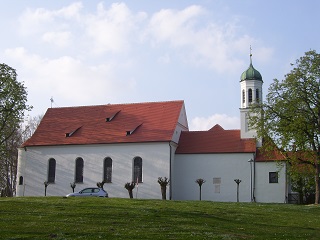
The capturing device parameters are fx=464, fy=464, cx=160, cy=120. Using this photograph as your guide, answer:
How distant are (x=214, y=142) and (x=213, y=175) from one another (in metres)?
3.61

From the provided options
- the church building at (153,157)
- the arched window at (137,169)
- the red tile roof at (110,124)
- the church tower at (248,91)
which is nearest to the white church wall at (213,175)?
the church building at (153,157)

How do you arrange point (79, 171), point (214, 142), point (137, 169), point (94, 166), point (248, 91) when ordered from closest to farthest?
point (137, 169) → point (214, 142) → point (94, 166) → point (248, 91) → point (79, 171)

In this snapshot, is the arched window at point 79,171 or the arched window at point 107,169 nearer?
the arched window at point 107,169

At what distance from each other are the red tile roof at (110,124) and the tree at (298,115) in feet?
35.7

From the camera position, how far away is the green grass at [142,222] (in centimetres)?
1697

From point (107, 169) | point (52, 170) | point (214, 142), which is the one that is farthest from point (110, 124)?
point (214, 142)

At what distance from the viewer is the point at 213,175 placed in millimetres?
45094

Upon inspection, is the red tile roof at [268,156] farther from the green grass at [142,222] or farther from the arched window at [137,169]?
the green grass at [142,222]

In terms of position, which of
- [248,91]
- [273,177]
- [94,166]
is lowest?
[273,177]

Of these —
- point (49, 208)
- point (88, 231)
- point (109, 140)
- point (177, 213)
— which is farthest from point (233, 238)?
point (109, 140)

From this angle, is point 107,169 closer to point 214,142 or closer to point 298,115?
point 214,142

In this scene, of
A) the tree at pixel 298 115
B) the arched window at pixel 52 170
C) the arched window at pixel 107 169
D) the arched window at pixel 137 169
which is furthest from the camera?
the arched window at pixel 52 170

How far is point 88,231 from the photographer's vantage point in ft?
→ 56.9

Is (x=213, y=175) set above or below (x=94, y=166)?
below
